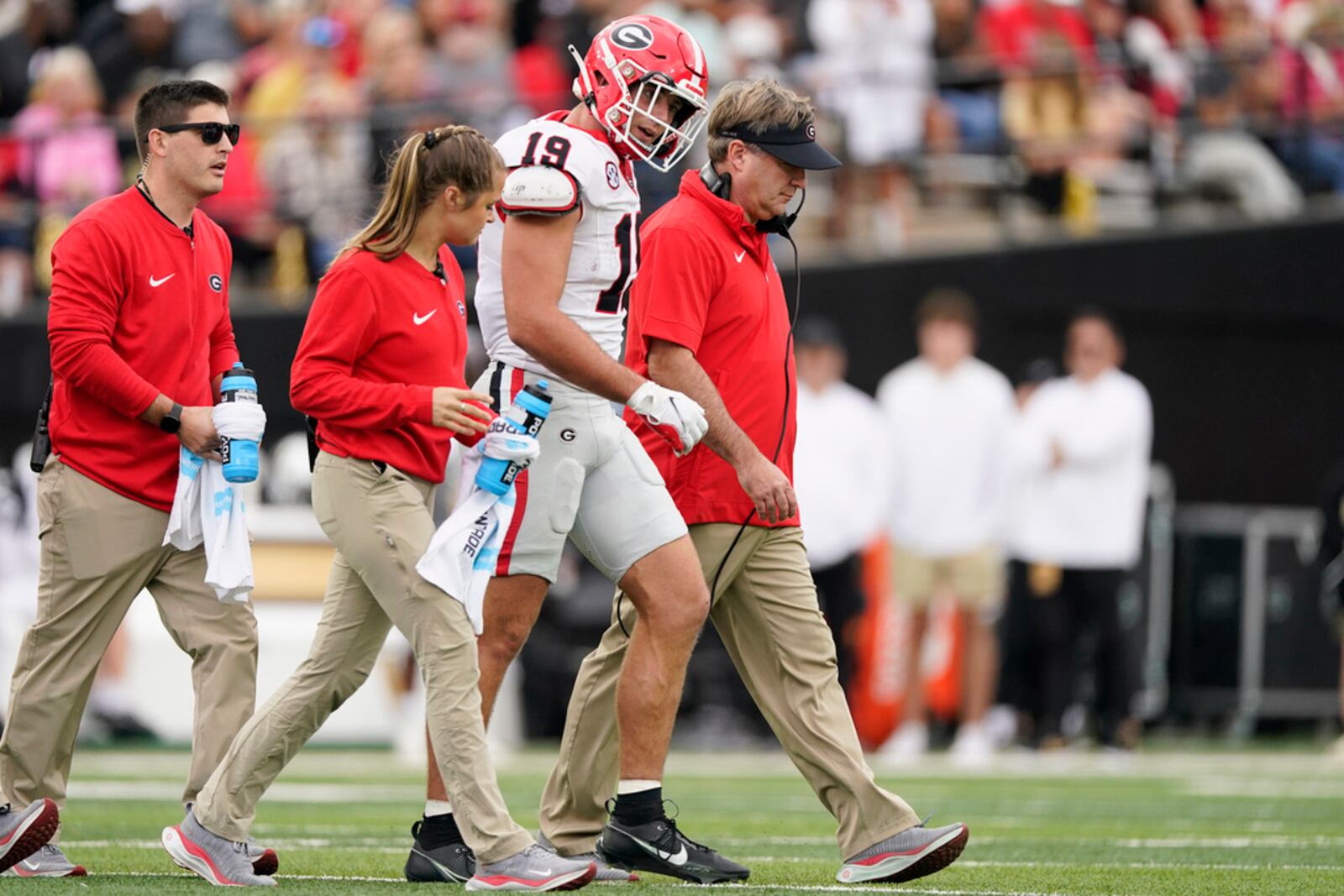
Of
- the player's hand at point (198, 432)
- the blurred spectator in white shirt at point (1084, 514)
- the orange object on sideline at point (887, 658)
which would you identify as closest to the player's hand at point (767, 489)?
the player's hand at point (198, 432)

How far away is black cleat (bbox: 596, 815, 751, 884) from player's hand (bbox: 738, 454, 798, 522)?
949 mm

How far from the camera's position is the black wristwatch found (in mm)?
6363

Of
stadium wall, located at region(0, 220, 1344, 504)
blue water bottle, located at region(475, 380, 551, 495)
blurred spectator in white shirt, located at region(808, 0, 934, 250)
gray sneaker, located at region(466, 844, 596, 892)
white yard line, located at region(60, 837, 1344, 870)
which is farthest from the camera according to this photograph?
blurred spectator in white shirt, located at region(808, 0, 934, 250)

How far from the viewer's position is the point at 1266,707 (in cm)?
1498

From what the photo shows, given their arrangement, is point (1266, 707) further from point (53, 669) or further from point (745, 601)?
point (53, 669)

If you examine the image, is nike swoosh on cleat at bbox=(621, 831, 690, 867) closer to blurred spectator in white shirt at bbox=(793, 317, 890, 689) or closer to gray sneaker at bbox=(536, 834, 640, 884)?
gray sneaker at bbox=(536, 834, 640, 884)

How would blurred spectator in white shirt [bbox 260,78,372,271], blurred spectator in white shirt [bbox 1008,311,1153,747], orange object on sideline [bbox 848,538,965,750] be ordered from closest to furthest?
blurred spectator in white shirt [bbox 1008,311,1153,747] < orange object on sideline [bbox 848,538,965,750] < blurred spectator in white shirt [bbox 260,78,372,271]

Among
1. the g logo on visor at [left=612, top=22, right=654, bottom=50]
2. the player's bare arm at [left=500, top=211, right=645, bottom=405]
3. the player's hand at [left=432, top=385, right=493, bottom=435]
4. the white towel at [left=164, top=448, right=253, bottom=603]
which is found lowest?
the white towel at [left=164, top=448, right=253, bottom=603]

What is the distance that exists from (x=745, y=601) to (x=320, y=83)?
10919 millimetres

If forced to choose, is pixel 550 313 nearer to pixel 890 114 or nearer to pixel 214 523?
pixel 214 523

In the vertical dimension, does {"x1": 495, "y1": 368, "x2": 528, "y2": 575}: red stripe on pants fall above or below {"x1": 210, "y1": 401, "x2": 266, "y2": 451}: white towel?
below

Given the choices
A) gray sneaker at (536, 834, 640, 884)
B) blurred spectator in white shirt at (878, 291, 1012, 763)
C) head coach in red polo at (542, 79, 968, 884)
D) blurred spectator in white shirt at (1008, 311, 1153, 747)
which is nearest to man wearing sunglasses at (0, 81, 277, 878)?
gray sneaker at (536, 834, 640, 884)

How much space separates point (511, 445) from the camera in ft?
19.7

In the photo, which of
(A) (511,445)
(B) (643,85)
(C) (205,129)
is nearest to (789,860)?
(A) (511,445)
